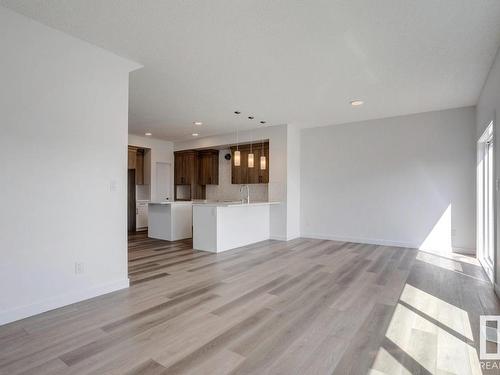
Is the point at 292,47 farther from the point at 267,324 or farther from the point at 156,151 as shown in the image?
the point at 156,151

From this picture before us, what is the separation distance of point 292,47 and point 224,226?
3.49 metres

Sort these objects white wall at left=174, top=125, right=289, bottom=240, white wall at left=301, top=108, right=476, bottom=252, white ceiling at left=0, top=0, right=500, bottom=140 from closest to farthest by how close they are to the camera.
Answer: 1. white ceiling at left=0, top=0, right=500, bottom=140
2. white wall at left=301, top=108, right=476, bottom=252
3. white wall at left=174, top=125, right=289, bottom=240

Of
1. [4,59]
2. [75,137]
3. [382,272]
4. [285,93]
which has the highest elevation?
[285,93]

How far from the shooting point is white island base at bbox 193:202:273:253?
5.37m

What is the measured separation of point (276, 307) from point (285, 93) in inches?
125

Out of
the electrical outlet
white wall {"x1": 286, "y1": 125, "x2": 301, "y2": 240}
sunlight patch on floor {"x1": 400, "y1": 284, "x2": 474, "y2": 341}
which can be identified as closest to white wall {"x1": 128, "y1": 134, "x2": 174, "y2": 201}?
white wall {"x1": 286, "y1": 125, "x2": 301, "y2": 240}

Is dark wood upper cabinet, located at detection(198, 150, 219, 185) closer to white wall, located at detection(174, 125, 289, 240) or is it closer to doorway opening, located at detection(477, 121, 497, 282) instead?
white wall, located at detection(174, 125, 289, 240)

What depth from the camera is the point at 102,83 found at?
3.15m

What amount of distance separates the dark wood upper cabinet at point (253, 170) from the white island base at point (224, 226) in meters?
0.97

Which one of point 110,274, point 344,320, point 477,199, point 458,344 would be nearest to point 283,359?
point 344,320

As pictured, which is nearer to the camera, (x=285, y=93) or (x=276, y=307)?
(x=276, y=307)

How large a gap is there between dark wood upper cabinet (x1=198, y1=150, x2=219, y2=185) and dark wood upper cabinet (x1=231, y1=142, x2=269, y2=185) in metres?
1.03

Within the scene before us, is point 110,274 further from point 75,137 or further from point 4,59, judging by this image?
point 4,59

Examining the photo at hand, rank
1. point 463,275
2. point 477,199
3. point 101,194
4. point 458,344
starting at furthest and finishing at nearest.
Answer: point 477,199
point 463,275
point 101,194
point 458,344
